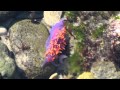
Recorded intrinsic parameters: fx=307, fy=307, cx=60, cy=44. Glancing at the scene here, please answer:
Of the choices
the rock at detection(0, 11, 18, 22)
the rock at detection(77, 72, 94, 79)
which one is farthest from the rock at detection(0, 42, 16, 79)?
the rock at detection(77, 72, 94, 79)

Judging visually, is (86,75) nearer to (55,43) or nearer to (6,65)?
(55,43)

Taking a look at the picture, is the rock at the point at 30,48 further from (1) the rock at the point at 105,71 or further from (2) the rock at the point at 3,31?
(1) the rock at the point at 105,71

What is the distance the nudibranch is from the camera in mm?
8391

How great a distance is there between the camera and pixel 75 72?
26.7ft

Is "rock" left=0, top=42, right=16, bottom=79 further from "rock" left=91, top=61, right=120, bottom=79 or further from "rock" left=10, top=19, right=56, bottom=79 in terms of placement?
"rock" left=91, top=61, right=120, bottom=79

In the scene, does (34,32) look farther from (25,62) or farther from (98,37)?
(98,37)

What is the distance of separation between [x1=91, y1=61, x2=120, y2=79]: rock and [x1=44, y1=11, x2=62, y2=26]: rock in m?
2.08

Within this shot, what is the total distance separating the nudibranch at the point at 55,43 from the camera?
839 cm

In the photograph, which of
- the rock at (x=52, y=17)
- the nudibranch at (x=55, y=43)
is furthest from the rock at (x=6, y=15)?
the nudibranch at (x=55, y=43)

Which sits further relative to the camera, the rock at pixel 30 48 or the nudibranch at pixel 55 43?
the rock at pixel 30 48

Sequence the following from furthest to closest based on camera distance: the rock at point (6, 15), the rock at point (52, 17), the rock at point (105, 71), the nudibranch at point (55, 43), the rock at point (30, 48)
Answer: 1. the rock at point (6, 15)
2. the rock at point (52, 17)
3. the rock at point (30, 48)
4. the nudibranch at point (55, 43)
5. the rock at point (105, 71)

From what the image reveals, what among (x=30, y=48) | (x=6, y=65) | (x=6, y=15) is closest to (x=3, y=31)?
(x=6, y=15)

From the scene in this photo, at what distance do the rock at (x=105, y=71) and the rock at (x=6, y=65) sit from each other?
7.37ft

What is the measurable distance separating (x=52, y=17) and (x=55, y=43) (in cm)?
112
